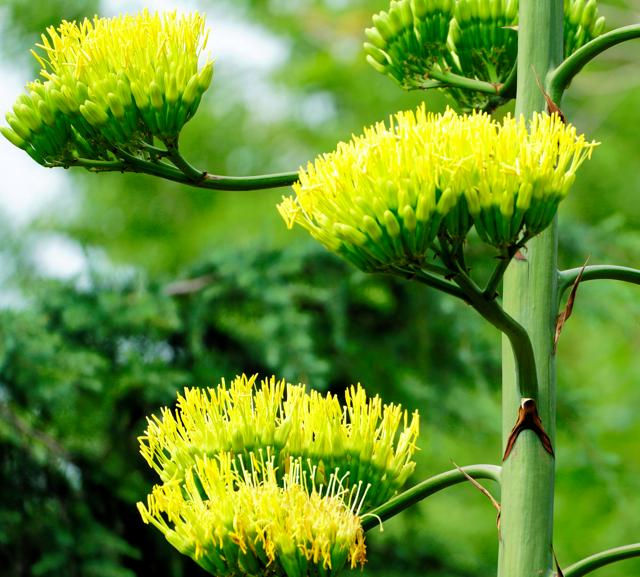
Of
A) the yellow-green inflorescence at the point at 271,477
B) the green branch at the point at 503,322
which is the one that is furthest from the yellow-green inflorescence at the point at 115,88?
the green branch at the point at 503,322

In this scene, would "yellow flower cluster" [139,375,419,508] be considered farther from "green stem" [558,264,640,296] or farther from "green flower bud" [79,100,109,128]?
"green flower bud" [79,100,109,128]

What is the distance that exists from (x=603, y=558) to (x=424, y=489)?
29 cm

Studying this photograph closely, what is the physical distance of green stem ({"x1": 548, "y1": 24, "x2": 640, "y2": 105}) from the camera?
1.64m

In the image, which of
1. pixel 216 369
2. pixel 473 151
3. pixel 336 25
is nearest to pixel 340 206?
pixel 473 151

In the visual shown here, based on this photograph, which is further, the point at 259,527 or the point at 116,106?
the point at 116,106

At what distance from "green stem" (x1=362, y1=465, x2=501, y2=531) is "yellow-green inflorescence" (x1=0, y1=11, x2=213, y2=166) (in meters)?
0.72

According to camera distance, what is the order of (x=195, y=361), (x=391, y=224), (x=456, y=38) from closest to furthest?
(x=391, y=224) < (x=456, y=38) < (x=195, y=361)

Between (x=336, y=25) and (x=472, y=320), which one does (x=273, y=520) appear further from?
(x=336, y=25)

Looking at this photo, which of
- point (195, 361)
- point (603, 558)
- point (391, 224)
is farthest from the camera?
point (195, 361)

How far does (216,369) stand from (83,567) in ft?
2.68

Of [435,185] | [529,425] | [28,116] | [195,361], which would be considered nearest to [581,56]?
[435,185]

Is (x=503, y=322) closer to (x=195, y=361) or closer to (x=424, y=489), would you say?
(x=424, y=489)

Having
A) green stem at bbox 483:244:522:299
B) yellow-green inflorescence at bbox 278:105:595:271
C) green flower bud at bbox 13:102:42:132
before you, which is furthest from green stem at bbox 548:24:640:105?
green flower bud at bbox 13:102:42:132

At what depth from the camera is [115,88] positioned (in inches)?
67.7
